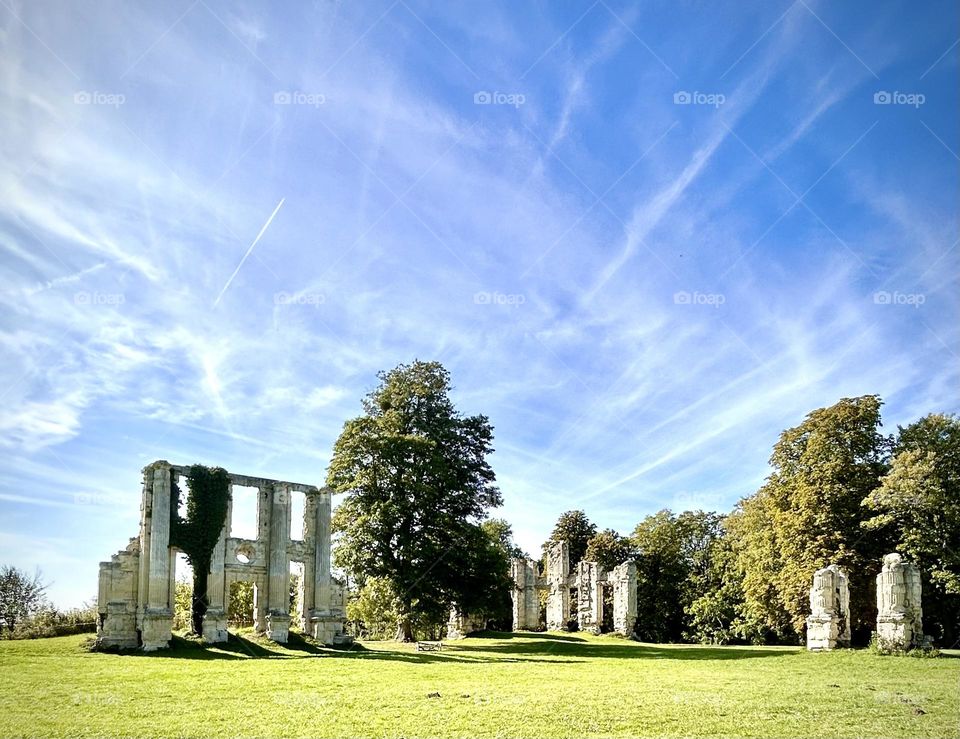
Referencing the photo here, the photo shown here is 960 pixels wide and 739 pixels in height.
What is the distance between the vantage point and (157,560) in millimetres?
28828

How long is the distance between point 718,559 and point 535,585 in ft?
37.3

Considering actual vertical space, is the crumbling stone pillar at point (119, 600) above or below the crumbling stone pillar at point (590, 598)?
above

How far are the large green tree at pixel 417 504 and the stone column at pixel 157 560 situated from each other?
720 cm

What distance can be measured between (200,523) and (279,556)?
3782 mm

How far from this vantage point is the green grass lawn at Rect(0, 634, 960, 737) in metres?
12.0

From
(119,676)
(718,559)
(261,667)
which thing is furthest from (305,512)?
(718,559)

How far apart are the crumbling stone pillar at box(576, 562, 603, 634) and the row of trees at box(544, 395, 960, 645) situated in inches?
294

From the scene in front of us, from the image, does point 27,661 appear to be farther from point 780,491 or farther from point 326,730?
point 780,491

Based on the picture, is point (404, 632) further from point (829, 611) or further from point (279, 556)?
point (829, 611)

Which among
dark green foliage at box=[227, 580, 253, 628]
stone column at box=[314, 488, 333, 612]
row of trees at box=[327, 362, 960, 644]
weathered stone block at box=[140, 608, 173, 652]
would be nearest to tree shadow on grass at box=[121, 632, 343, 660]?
weathered stone block at box=[140, 608, 173, 652]

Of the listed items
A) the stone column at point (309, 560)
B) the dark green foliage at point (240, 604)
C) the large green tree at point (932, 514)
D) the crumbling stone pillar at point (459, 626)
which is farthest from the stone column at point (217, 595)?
the large green tree at point (932, 514)

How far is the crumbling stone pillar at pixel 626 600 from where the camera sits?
41.8 metres

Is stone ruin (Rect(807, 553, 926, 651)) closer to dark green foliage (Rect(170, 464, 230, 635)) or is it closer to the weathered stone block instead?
dark green foliage (Rect(170, 464, 230, 635))

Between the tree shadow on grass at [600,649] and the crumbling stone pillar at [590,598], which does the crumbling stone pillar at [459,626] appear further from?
the crumbling stone pillar at [590,598]
